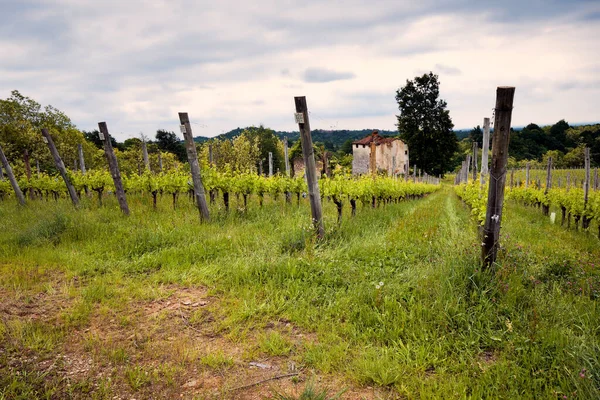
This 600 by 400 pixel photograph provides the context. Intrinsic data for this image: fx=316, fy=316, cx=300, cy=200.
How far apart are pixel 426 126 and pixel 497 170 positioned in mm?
43140

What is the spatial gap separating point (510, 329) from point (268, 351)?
2402 millimetres

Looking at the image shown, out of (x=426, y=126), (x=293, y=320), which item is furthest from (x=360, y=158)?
(x=293, y=320)

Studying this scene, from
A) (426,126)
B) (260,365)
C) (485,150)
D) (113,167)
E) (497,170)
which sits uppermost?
(426,126)

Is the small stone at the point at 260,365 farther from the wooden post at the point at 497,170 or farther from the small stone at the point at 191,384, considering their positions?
the wooden post at the point at 497,170

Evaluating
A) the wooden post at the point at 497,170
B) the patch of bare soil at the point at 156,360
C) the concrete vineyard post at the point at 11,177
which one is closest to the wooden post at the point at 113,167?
the concrete vineyard post at the point at 11,177

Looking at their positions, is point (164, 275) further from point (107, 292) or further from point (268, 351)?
point (268, 351)

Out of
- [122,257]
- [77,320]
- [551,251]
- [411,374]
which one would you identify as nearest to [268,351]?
[411,374]

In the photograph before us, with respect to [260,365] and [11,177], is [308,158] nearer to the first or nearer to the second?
[260,365]

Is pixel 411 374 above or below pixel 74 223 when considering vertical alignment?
below

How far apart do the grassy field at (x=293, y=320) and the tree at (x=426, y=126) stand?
3997 centimetres

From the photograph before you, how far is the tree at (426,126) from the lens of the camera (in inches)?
1681

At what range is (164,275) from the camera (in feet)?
16.3

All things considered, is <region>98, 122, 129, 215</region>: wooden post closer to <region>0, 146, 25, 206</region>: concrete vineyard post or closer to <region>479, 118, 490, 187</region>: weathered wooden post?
<region>0, 146, 25, 206</region>: concrete vineyard post

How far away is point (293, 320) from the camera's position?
12.3ft
